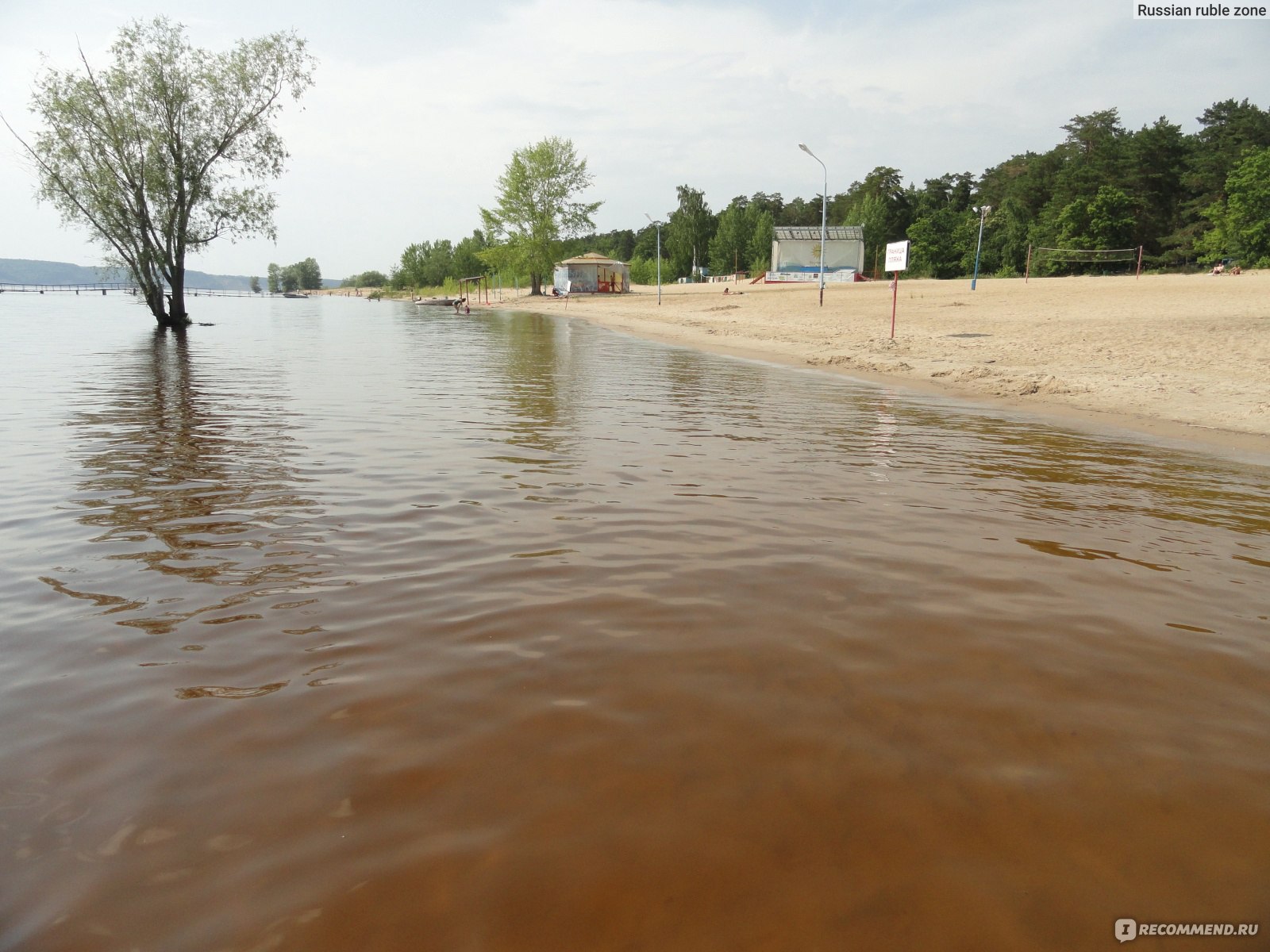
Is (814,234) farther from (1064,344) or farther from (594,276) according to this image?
(1064,344)

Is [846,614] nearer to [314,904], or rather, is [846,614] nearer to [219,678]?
[314,904]

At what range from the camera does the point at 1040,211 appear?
247 ft

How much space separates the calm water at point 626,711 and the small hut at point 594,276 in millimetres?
76374

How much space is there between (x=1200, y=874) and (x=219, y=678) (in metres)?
3.91

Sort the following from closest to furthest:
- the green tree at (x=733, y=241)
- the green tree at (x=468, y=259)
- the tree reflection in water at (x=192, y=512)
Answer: the tree reflection in water at (x=192, y=512), the green tree at (x=733, y=241), the green tree at (x=468, y=259)

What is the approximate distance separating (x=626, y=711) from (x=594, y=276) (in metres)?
81.3

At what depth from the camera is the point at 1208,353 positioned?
15.9m

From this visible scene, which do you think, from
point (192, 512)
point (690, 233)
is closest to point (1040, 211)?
point (690, 233)

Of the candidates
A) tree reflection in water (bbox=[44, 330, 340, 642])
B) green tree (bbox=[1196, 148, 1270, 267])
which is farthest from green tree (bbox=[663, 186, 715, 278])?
tree reflection in water (bbox=[44, 330, 340, 642])

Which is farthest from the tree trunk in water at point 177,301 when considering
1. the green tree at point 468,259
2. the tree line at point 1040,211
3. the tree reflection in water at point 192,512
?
the green tree at point 468,259

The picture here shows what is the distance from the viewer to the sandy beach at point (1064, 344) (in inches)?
498

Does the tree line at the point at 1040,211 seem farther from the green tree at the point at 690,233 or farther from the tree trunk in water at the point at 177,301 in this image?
the tree trunk in water at the point at 177,301

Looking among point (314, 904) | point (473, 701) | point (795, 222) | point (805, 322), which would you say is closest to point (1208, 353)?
point (805, 322)

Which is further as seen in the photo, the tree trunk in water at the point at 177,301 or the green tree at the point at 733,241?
the green tree at the point at 733,241
